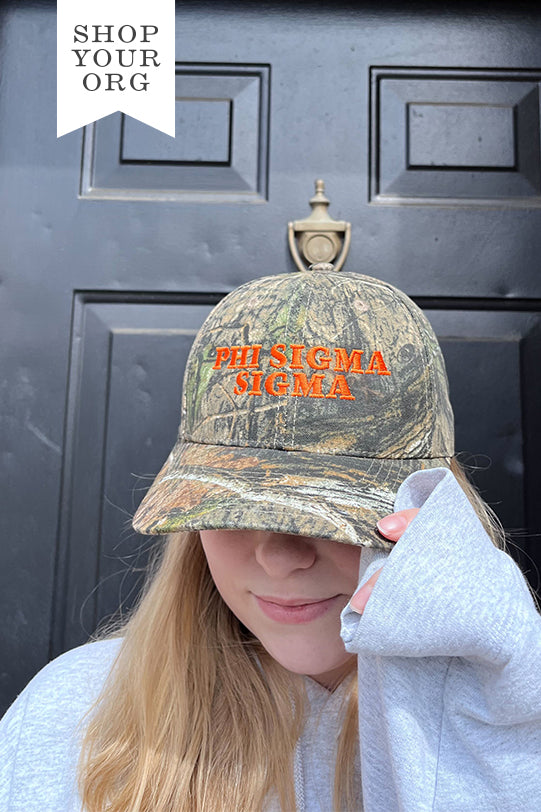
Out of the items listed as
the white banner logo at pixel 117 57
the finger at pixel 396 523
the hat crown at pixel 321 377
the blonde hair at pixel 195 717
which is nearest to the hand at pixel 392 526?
the finger at pixel 396 523

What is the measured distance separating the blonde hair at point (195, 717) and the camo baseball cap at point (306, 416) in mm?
162

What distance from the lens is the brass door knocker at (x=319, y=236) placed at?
122 cm

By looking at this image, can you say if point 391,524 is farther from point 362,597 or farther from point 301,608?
point 301,608

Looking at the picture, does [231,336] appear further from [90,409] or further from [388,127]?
[388,127]

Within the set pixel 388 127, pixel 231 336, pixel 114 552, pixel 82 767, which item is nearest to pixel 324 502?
pixel 231 336

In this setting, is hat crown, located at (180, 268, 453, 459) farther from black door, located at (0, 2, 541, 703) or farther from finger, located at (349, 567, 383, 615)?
black door, located at (0, 2, 541, 703)

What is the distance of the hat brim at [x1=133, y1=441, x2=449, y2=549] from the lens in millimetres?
611

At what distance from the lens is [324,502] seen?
2.07 feet

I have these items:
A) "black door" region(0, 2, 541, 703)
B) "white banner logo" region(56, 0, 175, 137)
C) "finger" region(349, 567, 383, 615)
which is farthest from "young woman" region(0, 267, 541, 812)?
"white banner logo" region(56, 0, 175, 137)

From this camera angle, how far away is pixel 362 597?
1.77ft

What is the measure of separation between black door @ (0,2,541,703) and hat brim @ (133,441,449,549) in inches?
21.5

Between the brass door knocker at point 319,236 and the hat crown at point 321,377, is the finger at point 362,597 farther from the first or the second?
the brass door knocker at point 319,236

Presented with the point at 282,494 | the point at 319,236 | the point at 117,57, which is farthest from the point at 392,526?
the point at 117,57

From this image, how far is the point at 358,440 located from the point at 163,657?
0.39 metres
